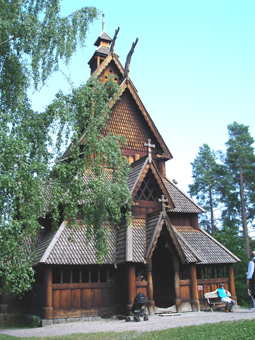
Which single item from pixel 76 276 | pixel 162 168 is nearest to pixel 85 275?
pixel 76 276

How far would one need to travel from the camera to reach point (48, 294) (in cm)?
1377

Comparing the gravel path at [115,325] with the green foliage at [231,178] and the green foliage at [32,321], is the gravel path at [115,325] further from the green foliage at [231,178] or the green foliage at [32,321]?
the green foliage at [231,178]

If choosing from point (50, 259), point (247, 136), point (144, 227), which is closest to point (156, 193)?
point (144, 227)

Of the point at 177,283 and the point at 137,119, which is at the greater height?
the point at 137,119

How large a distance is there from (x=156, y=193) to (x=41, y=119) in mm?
6990

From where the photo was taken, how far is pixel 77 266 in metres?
14.6

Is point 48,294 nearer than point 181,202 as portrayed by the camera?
Yes

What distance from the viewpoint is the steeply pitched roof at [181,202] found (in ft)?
60.8

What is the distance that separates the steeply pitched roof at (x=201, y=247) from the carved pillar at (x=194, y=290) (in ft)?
1.80

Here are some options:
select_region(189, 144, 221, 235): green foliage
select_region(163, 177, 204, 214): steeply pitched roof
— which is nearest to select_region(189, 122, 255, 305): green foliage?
select_region(189, 144, 221, 235): green foliage

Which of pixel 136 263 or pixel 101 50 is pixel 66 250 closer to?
pixel 136 263

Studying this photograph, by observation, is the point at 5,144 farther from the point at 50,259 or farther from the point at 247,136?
the point at 247,136

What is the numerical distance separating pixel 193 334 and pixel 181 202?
10.3 m

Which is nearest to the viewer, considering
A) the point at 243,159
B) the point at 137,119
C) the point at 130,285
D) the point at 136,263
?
the point at 130,285
